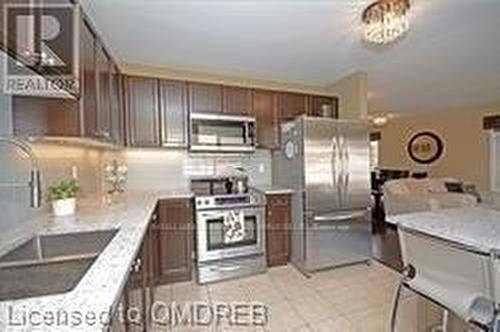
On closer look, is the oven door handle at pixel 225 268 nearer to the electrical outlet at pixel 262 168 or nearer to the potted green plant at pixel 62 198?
the electrical outlet at pixel 262 168

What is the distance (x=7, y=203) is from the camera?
61.9 inches

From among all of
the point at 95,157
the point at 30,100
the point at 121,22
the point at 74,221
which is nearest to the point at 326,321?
the point at 74,221

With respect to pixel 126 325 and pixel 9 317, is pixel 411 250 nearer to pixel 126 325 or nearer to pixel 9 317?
pixel 126 325

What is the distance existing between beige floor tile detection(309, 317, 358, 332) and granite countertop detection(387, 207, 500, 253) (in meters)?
1.06

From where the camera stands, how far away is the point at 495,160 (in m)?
6.31

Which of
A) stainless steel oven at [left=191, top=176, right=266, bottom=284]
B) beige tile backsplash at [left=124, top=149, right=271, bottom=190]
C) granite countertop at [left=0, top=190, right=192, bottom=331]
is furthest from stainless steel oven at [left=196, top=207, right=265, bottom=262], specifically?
granite countertop at [left=0, top=190, right=192, bottom=331]

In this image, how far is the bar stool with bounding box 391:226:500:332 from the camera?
46.8 inches

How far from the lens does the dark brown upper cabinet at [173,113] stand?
3432mm

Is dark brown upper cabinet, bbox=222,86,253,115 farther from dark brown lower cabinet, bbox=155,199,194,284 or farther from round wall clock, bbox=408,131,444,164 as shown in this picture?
round wall clock, bbox=408,131,444,164

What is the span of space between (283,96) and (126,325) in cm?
331

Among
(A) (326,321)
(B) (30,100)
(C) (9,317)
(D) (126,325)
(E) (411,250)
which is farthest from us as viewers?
(A) (326,321)

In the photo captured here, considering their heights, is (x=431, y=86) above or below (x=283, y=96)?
above

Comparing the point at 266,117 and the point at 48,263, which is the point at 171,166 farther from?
the point at 48,263

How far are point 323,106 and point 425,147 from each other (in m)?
4.88
